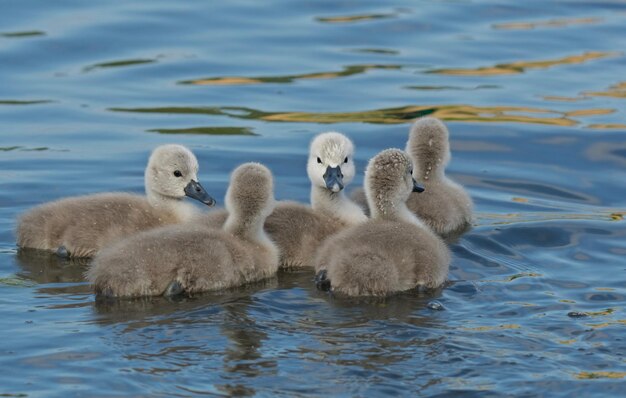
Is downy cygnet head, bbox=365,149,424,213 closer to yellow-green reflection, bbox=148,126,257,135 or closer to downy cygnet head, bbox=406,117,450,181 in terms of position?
downy cygnet head, bbox=406,117,450,181

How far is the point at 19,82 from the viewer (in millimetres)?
17156

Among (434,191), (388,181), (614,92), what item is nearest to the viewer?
(388,181)

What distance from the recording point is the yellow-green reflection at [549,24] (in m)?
20.5

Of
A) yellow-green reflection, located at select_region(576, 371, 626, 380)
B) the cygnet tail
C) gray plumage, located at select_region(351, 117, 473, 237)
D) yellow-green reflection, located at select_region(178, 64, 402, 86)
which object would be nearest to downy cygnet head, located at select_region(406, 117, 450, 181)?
gray plumage, located at select_region(351, 117, 473, 237)

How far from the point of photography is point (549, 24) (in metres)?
20.7

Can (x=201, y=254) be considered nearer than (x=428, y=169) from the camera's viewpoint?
Yes

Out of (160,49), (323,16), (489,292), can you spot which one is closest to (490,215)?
(489,292)

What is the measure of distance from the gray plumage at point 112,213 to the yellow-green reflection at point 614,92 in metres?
7.37

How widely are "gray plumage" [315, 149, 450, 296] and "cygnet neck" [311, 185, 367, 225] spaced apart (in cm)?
53

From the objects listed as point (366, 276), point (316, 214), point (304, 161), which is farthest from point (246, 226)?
point (304, 161)

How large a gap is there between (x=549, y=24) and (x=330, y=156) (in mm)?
10486

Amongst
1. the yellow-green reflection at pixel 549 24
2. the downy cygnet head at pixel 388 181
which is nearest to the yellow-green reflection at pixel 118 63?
the yellow-green reflection at pixel 549 24

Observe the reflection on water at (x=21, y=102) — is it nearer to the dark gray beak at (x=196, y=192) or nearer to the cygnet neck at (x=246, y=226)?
the dark gray beak at (x=196, y=192)

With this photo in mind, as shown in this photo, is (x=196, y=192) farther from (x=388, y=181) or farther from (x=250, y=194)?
(x=388, y=181)
